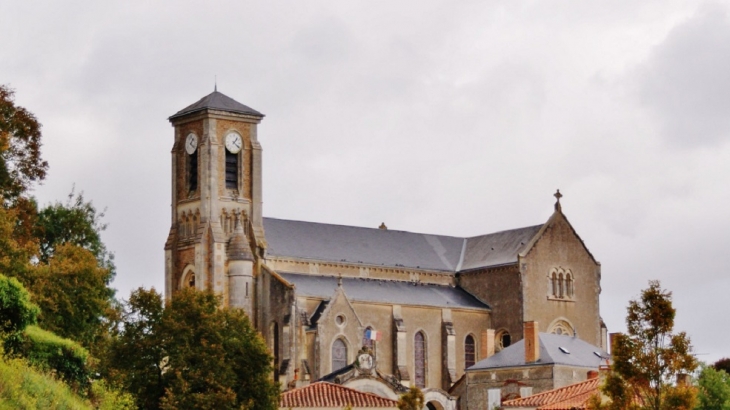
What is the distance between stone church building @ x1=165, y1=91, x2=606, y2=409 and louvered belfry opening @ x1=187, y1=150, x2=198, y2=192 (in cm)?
11

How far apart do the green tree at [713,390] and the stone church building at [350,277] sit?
13.5 m

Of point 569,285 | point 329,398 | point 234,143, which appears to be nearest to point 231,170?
point 234,143

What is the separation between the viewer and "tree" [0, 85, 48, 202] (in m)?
61.9

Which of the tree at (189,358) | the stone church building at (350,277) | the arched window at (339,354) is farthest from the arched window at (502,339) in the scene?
the tree at (189,358)

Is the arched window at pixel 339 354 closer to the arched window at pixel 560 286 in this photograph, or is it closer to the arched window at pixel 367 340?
the arched window at pixel 367 340

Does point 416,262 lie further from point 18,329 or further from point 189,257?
point 18,329

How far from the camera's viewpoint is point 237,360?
5697 cm

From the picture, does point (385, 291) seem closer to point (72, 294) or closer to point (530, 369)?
point (530, 369)

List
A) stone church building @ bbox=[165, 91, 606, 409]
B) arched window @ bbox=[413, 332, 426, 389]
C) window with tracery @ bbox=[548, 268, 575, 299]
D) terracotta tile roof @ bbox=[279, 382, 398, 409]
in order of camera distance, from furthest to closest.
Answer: window with tracery @ bbox=[548, 268, 575, 299], arched window @ bbox=[413, 332, 426, 389], stone church building @ bbox=[165, 91, 606, 409], terracotta tile roof @ bbox=[279, 382, 398, 409]

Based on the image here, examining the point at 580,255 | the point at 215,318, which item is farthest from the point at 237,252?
the point at 215,318

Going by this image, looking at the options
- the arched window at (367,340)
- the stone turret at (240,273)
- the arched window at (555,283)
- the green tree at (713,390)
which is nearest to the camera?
the green tree at (713,390)

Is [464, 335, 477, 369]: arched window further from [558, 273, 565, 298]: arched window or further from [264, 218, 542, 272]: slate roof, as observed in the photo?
Answer: [558, 273, 565, 298]: arched window

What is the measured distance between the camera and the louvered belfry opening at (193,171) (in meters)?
89.9

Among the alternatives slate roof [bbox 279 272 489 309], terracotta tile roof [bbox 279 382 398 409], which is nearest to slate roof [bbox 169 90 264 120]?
slate roof [bbox 279 272 489 309]
